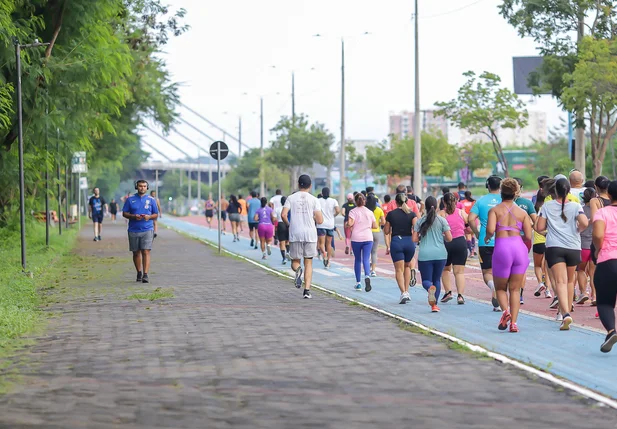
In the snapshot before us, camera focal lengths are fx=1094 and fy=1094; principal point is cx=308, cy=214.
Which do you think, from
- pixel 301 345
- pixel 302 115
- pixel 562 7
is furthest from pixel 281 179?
pixel 301 345

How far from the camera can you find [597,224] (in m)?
10.2

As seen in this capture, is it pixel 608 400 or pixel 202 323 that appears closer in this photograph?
pixel 608 400

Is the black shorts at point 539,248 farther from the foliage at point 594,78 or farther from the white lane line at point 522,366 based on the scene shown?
the foliage at point 594,78

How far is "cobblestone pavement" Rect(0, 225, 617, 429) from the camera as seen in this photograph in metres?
7.09

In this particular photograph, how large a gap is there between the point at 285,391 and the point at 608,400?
232 centimetres

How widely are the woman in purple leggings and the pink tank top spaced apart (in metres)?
3.35

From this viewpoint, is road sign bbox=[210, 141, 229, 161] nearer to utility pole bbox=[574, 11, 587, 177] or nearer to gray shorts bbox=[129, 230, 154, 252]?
gray shorts bbox=[129, 230, 154, 252]

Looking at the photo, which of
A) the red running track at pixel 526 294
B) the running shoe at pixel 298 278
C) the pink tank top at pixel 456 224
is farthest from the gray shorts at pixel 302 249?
the red running track at pixel 526 294

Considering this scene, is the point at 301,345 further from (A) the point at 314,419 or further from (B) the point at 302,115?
(B) the point at 302,115

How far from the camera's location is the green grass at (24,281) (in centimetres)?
1221

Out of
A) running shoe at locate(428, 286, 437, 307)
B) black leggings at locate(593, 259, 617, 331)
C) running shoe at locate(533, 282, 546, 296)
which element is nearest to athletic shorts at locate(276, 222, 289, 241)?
running shoe at locate(533, 282, 546, 296)

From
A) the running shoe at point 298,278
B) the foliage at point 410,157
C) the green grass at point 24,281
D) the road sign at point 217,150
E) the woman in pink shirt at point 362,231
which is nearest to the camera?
the green grass at point 24,281

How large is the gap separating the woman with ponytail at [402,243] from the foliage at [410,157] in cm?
5212

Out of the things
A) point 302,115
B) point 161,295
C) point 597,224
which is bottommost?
point 161,295
